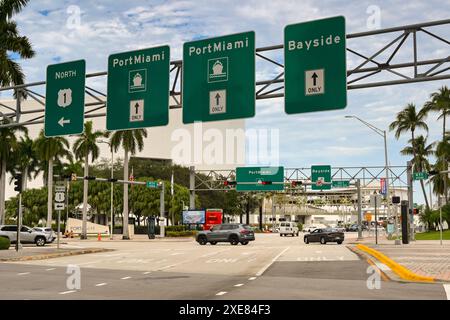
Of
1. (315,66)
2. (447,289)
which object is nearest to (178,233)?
(315,66)

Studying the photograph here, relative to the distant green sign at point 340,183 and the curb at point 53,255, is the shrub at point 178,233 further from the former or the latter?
the curb at point 53,255

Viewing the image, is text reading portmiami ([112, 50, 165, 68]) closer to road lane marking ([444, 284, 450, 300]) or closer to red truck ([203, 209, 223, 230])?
road lane marking ([444, 284, 450, 300])

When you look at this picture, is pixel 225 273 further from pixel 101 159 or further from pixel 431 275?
pixel 101 159

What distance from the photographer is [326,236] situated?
48250mm

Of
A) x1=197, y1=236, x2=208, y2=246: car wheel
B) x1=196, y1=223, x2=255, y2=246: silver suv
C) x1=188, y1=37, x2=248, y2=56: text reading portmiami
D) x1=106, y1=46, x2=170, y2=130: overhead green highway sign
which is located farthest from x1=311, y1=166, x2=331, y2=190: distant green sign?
x1=188, y1=37, x2=248, y2=56: text reading portmiami

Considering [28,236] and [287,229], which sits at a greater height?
[28,236]

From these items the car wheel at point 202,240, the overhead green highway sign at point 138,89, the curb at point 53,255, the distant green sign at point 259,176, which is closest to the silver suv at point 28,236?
the curb at point 53,255

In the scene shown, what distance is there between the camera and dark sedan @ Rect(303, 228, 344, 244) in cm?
4809

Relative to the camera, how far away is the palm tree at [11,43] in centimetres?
3597

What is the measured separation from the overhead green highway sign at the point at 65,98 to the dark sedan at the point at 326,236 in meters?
29.4

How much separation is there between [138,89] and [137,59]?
1.19 m

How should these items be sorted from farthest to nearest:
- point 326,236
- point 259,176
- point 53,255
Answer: point 259,176, point 326,236, point 53,255

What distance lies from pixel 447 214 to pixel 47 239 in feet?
140

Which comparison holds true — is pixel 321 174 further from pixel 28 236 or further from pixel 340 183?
pixel 28 236
